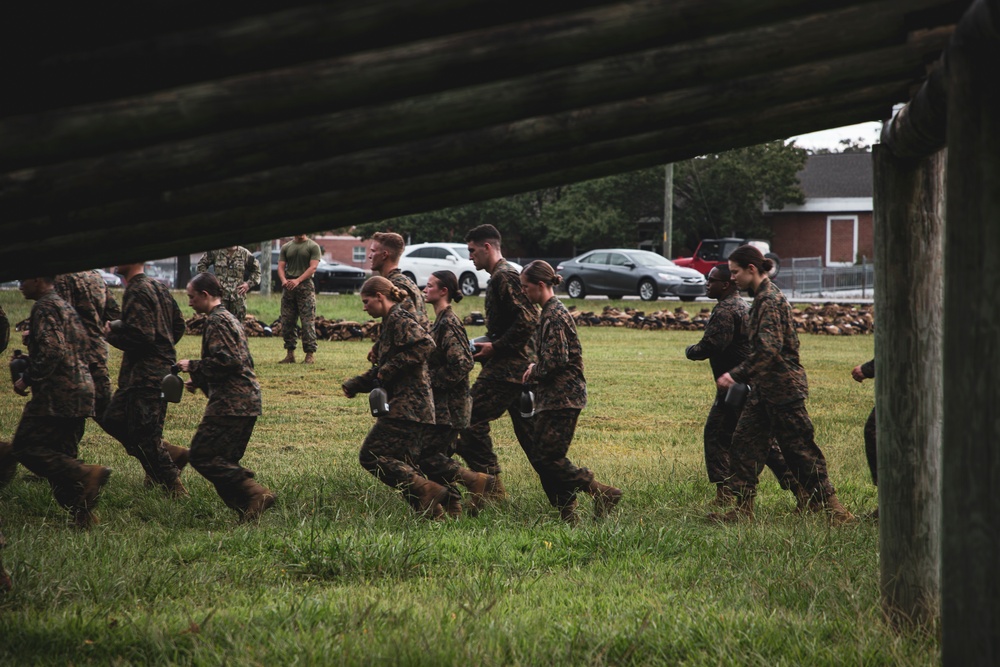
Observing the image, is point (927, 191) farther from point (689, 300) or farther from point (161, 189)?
point (689, 300)

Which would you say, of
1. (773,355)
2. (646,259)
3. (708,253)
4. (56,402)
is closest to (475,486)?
(773,355)

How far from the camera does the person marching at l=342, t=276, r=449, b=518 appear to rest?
6969 mm

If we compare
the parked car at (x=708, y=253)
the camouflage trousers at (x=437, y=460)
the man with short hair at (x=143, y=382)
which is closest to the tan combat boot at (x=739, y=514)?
the camouflage trousers at (x=437, y=460)

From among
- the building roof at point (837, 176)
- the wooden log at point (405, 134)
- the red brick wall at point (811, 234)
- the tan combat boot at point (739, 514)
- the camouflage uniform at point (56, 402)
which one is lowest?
the tan combat boot at point (739, 514)

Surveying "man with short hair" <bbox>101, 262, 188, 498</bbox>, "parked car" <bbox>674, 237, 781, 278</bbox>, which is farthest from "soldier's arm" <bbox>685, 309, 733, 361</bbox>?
"parked car" <bbox>674, 237, 781, 278</bbox>

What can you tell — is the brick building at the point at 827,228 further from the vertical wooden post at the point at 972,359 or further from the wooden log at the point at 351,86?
the wooden log at the point at 351,86

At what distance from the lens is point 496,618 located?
15.7ft

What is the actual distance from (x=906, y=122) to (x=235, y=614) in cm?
341

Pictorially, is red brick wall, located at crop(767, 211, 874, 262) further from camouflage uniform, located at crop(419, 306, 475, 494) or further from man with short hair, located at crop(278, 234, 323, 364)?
camouflage uniform, located at crop(419, 306, 475, 494)

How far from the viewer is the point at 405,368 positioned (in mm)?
7016

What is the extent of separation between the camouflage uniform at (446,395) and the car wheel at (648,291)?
1020 inches

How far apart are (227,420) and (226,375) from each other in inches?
11.3

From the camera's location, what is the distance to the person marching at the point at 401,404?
22.9ft

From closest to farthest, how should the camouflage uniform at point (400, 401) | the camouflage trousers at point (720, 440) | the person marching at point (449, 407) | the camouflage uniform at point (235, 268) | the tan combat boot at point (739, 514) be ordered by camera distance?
the camouflage uniform at point (400, 401), the tan combat boot at point (739, 514), the person marching at point (449, 407), the camouflage trousers at point (720, 440), the camouflage uniform at point (235, 268)
